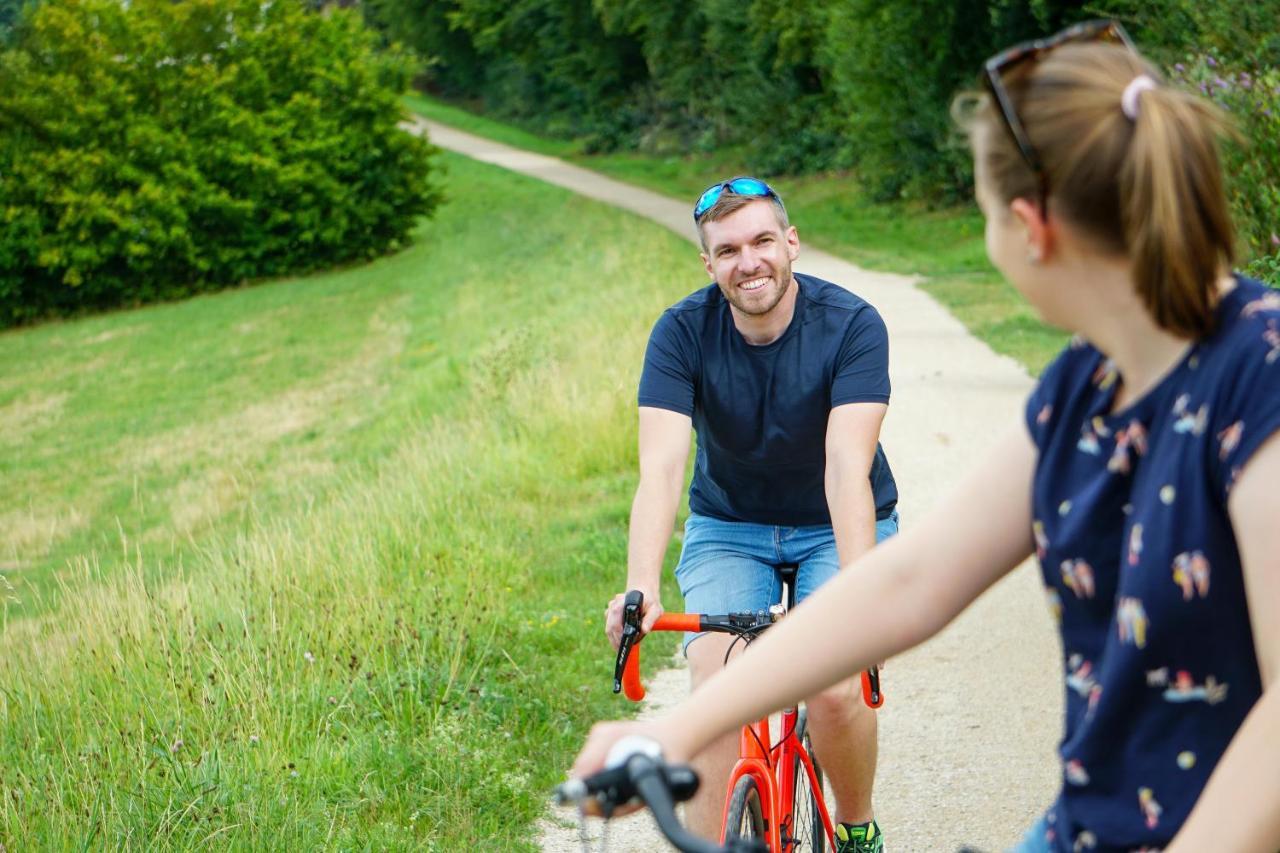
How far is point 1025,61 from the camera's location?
164 cm

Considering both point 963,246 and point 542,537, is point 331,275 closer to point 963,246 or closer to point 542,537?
point 963,246

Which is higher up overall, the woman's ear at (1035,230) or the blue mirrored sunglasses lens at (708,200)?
the woman's ear at (1035,230)

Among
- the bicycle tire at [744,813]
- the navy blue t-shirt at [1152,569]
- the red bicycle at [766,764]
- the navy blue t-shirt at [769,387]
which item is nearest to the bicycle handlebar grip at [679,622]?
the red bicycle at [766,764]

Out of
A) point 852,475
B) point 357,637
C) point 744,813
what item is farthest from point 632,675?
point 357,637

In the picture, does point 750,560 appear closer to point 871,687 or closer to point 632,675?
point 871,687

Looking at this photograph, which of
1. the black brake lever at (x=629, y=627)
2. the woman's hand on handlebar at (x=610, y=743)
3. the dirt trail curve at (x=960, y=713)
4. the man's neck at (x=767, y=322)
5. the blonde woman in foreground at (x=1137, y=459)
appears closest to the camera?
the blonde woman in foreground at (x=1137, y=459)

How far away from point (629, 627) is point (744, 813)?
570 mm

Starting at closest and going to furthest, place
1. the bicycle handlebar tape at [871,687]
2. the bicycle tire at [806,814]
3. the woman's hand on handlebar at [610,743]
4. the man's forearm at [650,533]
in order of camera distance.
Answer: the woman's hand on handlebar at [610,743], the bicycle handlebar tape at [871,687], the man's forearm at [650,533], the bicycle tire at [806,814]

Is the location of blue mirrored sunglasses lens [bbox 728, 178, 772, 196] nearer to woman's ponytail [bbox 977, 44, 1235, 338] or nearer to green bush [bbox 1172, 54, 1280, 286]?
woman's ponytail [bbox 977, 44, 1235, 338]

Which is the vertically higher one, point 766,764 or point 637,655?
point 637,655

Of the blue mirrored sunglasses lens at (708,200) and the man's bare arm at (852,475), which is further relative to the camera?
the blue mirrored sunglasses lens at (708,200)

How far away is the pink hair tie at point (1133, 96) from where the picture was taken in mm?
1537

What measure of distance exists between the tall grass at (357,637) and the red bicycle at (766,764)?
132 centimetres

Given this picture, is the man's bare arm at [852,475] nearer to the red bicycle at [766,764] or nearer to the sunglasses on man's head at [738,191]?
the red bicycle at [766,764]
